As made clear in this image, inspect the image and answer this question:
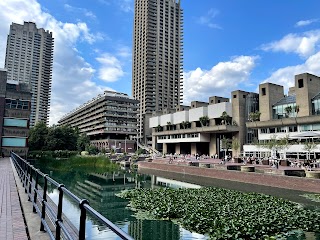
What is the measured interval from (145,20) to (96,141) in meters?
71.1

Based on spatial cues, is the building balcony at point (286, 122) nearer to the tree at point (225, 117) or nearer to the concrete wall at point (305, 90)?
the concrete wall at point (305, 90)

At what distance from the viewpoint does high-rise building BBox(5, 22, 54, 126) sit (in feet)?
440

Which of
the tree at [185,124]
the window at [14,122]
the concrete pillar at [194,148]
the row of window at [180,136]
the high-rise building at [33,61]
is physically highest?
the high-rise building at [33,61]

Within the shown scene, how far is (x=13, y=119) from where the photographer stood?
4569cm

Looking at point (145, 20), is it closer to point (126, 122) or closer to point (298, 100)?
point (126, 122)

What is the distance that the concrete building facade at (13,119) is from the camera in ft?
146

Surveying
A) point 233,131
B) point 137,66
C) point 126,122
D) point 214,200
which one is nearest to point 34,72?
point 137,66

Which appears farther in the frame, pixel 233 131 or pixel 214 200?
pixel 233 131

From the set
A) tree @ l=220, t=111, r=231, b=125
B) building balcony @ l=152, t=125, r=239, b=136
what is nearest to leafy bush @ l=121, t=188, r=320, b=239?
building balcony @ l=152, t=125, r=239, b=136

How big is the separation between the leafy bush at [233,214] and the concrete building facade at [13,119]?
121ft

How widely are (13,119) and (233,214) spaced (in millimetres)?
44133

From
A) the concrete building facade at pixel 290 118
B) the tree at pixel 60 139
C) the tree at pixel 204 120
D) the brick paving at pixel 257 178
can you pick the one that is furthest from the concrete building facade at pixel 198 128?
the tree at pixel 60 139

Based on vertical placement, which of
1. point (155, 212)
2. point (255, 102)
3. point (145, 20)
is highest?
point (145, 20)

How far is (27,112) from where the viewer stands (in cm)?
4712
